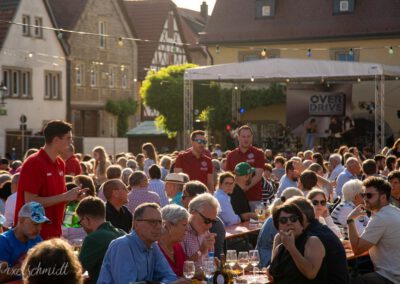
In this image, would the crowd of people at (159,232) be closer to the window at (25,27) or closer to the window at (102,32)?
the window at (25,27)

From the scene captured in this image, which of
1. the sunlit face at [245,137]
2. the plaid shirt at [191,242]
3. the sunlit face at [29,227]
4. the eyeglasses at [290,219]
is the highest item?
the sunlit face at [245,137]

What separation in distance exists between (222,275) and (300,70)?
20.1 meters

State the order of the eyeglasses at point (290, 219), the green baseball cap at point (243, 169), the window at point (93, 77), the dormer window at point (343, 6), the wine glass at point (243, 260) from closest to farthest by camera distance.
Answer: the eyeglasses at point (290, 219) → the wine glass at point (243, 260) → the green baseball cap at point (243, 169) → the dormer window at point (343, 6) → the window at point (93, 77)

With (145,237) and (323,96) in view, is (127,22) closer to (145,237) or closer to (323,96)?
(323,96)

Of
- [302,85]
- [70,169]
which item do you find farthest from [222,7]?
[70,169]

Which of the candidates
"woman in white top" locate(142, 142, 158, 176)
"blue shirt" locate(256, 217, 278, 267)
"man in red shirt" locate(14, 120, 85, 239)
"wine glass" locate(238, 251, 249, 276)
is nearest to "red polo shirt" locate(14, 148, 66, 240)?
"man in red shirt" locate(14, 120, 85, 239)

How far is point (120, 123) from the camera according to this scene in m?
50.1

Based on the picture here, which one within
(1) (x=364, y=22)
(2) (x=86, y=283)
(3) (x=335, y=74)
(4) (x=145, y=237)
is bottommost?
(2) (x=86, y=283)

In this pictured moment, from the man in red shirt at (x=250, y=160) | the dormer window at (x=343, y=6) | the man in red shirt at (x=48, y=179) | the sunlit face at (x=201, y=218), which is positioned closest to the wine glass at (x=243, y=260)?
the sunlit face at (x=201, y=218)

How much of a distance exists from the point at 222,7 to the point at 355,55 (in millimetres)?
7279

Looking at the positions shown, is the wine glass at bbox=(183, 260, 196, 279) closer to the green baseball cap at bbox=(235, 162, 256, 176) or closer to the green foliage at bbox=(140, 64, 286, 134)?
the green baseball cap at bbox=(235, 162, 256, 176)

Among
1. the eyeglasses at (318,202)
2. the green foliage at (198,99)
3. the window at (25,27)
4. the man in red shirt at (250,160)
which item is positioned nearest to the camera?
the eyeglasses at (318,202)

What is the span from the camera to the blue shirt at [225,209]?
11227mm

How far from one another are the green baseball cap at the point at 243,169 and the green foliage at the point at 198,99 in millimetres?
25938
